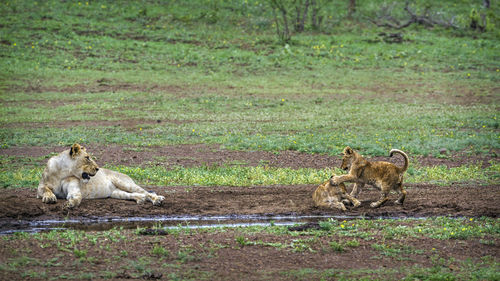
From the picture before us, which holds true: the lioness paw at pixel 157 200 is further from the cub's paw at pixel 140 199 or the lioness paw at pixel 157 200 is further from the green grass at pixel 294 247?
the green grass at pixel 294 247

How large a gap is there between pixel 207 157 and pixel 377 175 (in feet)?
18.5

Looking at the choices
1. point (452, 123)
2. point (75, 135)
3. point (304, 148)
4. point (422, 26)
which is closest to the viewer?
point (304, 148)

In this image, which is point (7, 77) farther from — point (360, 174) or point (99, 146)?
point (360, 174)

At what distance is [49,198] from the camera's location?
1087cm

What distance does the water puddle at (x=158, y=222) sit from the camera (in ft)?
32.8

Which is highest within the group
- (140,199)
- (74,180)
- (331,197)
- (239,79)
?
(239,79)

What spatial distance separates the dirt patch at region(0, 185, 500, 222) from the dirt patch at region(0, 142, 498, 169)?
274cm

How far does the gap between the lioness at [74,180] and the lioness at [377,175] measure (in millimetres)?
3441

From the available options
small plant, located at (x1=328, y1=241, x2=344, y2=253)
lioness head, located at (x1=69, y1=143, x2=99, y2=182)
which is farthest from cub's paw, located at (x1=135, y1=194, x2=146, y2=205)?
small plant, located at (x1=328, y1=241, x2=344, y2=253)

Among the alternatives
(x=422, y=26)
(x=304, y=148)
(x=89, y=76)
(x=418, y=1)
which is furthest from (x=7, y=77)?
(x=418, y=1)

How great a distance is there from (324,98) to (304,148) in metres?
8.24

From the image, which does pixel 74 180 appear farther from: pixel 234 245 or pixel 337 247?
pixel 337 247

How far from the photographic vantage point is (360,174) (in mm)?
11445

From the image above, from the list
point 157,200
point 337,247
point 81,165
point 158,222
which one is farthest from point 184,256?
point 81,165
